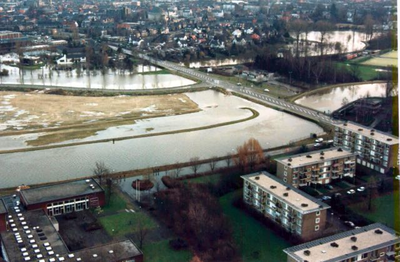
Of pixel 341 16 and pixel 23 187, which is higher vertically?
pixel 341 16

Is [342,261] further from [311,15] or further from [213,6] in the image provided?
[213,6]

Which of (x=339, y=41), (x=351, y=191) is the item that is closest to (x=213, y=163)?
(x=351, y=191)

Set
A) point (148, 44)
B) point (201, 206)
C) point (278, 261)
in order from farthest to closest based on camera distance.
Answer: point (148, 44) < point (201, 206) < point (278, 261)

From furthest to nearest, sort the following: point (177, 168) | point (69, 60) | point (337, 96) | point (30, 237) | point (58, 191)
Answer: point (69, 60) → point (337, 96) → point (177, 168) → point (58, 191) → point (30, 237)

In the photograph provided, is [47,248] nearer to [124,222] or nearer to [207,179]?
[124,222]

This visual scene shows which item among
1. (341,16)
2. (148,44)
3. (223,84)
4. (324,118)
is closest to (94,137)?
(324,118)

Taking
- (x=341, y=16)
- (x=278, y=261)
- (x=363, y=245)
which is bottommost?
(x=278, y=261)

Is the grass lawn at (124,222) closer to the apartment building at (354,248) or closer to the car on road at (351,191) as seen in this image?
the apartment building at (354,248)
